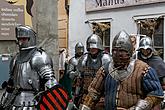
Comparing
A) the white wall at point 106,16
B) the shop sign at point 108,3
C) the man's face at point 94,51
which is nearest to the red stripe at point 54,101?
the man's face at point 94,51

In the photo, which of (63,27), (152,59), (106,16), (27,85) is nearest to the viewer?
(27,85)

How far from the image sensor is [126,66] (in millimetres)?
4461

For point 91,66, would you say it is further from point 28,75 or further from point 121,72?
point 121,72

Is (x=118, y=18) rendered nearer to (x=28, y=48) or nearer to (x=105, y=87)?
(x=28, y=48)

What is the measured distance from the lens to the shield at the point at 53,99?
5797mm

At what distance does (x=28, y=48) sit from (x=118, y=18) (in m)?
9.73

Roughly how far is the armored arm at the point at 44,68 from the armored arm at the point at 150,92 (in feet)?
5.60

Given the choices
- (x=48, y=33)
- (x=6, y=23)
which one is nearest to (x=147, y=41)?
(x=48, y=33)

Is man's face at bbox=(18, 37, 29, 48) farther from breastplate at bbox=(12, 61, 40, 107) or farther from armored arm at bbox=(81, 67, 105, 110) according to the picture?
armored arm at bbox=(81, 67, 105, 110)

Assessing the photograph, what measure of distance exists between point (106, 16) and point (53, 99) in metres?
10.6

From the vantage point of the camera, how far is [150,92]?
4328mm

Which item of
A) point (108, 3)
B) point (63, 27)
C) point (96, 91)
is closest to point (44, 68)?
point (96, 91)

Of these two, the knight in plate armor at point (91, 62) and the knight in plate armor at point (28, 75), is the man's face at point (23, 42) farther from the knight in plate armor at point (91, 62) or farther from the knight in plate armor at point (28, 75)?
the knight in plate armor at point (91, 62)

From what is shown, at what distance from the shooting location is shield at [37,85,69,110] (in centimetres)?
580
